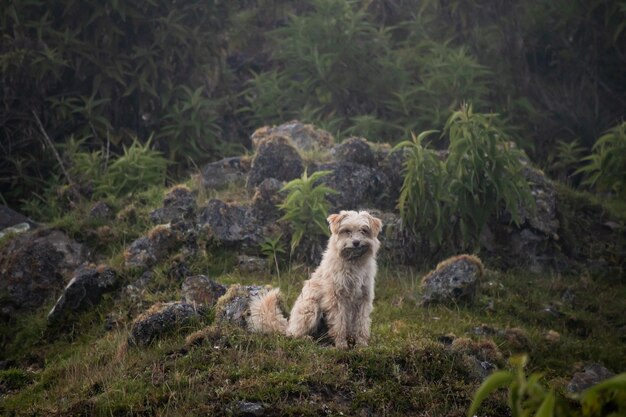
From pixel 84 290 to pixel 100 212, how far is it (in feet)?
10.1

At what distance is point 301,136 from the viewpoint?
17359 mm

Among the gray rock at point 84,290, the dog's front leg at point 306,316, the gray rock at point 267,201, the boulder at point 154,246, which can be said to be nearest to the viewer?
the dog's front leg at point 306,316

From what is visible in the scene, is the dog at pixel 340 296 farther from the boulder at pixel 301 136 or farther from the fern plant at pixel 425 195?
the boulder at pixel 301 136

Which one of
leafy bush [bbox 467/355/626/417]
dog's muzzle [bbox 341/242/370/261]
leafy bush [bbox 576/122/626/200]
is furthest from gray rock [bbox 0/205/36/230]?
leafy bush [bbox 467/355/626/417]

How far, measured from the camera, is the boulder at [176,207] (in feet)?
48.5

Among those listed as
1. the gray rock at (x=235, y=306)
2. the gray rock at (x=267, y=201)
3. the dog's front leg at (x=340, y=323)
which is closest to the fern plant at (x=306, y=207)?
the gray rock at (x=267, y=201)

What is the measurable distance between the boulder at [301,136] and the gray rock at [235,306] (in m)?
5.92

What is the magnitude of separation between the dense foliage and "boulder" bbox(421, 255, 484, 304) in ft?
18.9

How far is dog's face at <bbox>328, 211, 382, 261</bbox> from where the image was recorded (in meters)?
10.2

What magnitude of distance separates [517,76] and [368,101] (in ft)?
12.6

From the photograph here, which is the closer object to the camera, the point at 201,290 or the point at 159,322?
the point at 159,322

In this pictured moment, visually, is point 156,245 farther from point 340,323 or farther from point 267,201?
point 340,323

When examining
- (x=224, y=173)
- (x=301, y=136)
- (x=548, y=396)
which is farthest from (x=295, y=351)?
(x=301, y=136)

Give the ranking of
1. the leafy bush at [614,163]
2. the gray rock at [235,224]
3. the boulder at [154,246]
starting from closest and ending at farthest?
the boulder at [154,246] < the gray rock at [235,224] < the leafy bush at [614,163]
